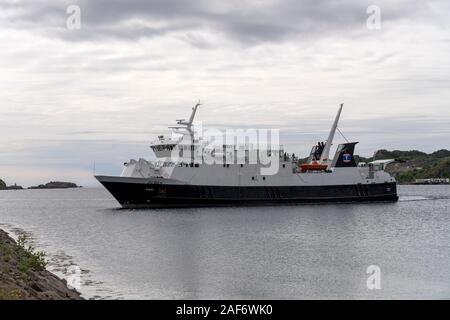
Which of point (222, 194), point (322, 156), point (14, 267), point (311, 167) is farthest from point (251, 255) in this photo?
point (322, 156)

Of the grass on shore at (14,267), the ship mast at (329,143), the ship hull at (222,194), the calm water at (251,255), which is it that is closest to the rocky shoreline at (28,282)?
the grass on shore at (14,267)

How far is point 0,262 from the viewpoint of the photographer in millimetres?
16547

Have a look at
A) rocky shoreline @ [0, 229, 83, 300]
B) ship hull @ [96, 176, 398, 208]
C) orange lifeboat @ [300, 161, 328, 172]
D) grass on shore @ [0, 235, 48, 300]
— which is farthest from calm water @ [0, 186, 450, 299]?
orange lifeboat @ [300, 161, 328, 172]

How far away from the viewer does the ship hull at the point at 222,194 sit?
55.5 metres

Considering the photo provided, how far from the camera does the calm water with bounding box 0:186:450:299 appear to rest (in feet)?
63.8

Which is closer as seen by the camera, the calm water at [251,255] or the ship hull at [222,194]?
the calm water at [251,255]

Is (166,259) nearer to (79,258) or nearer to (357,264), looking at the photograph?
(79,258)

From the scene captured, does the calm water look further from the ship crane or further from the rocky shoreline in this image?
the ship crane

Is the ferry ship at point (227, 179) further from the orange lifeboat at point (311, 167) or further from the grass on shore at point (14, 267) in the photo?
the grass on shore at point (14, 267)

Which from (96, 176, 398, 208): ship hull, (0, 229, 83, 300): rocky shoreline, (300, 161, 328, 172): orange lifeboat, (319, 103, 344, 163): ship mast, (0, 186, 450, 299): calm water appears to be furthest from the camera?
(319, 103, 344, 163): ship mast

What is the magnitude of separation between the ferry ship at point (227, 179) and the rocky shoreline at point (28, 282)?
34.2m

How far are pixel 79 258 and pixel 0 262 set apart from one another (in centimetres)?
1130

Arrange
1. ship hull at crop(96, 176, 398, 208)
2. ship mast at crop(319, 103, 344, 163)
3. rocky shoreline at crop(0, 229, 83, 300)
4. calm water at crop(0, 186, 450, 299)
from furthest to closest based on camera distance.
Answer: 1. ship mast at crop(319, 103, 344, 163)
2. ship hull at crop(96, 176, 398, 208)
3. calm water at crop(0, 186, 450, 299)
4. rocky shoreline at crop(0, 229, 83, 300)

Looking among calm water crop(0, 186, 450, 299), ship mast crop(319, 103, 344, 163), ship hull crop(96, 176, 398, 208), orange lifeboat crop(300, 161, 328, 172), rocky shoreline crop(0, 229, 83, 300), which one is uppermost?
ship mast crop(319, 103, 344, 163)
